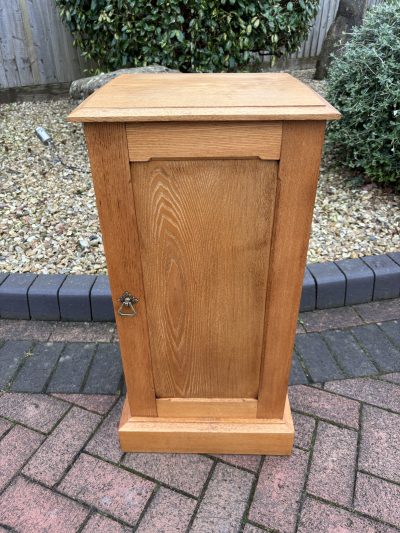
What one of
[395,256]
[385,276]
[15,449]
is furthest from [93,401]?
[395,256]

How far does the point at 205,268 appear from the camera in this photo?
1.42m

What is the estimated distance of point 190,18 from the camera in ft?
13.4

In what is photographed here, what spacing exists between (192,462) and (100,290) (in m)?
1.07

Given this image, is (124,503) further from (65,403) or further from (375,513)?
(375,513)

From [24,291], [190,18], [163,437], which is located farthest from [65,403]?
[190,18]

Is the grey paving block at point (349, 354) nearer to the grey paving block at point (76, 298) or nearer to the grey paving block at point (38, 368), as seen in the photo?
the grey paving block at point (76, 298)

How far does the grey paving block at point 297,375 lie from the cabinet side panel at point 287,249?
385mm

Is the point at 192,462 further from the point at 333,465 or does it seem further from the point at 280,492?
the point at 333,465

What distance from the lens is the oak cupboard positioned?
118cm

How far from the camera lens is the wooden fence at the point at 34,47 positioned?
17.0 ft

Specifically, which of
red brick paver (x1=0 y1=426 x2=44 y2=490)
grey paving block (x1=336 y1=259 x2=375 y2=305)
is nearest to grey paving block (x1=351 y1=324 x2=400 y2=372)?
grey paving block (x1=336 y1=259 x2=375 y2=305)

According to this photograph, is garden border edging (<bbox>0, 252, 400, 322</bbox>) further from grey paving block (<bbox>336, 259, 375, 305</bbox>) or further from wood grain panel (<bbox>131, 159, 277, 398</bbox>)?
wood grain panel (<bbox>131, 159, 277, 398</bbox>)

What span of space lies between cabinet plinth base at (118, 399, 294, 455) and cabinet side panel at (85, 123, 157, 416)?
0.58 feet

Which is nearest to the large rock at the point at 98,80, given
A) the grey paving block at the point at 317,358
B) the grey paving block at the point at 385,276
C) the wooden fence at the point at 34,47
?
the wooden fence at the point at 34,47
